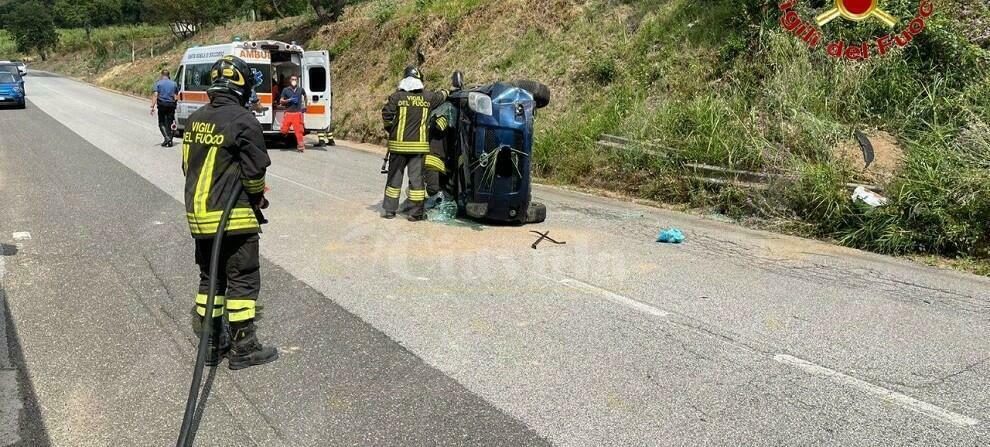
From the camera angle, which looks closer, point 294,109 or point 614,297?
point 614,297

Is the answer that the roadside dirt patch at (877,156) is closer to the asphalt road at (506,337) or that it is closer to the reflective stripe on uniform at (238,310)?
the asphalt road at (506,337)

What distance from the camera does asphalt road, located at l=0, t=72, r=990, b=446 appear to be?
11.8 feet

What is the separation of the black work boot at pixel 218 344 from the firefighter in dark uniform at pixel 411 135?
4.16m

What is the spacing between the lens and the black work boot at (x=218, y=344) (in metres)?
4.37

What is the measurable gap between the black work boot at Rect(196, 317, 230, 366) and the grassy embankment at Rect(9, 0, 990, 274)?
6.52m

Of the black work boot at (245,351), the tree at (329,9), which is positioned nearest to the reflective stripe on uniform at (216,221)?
the black work boot at (245,351)

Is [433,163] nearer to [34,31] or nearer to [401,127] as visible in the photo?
[401,127]

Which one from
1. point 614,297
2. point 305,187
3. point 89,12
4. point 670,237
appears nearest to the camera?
point 614,297

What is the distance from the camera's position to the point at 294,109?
651 inches

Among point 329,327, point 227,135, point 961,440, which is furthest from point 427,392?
point 961,440

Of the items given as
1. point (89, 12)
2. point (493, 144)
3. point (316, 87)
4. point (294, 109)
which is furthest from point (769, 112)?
point (89, 12)

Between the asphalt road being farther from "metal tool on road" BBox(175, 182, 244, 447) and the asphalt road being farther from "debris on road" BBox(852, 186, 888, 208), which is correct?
"debris on road" BBox(852, 186, 888, 208)

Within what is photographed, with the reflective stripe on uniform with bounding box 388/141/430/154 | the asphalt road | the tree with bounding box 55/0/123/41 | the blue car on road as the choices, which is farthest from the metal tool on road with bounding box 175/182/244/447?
the tree with bounding box 55/0/123/41

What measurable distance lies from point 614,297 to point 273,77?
13.5 meters
